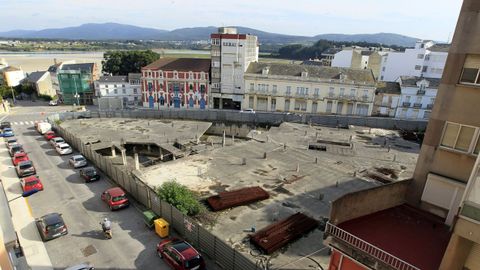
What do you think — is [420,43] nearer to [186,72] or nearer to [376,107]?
[376,107]

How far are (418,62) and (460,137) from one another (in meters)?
81.9

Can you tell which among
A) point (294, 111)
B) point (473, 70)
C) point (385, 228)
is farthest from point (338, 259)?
point (294, 111)

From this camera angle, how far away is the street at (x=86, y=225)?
18.1 meters

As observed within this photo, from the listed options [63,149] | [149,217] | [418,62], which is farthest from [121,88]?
[418,62]

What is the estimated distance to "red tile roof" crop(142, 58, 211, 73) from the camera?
6762 cm

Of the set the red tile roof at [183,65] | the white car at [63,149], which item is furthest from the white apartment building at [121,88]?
the white car at [63,149]

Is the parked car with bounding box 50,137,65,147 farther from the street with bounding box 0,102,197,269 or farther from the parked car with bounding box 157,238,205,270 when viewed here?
the parked car with bounding box 157,238,205,270

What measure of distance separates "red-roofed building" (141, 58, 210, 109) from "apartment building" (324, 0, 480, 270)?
57.2 m

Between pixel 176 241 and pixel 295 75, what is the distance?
5214 centimetres

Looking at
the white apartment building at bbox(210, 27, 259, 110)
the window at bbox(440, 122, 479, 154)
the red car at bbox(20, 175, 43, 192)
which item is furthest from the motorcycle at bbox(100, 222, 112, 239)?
the white apartment building at bbox(210, 27, 259, 110)

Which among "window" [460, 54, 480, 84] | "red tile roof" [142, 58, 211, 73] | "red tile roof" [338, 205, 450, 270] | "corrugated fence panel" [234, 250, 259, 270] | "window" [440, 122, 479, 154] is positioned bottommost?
"corrugated fence panel" [234, 250, 259, 270]

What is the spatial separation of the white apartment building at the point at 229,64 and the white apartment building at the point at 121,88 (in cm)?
2125

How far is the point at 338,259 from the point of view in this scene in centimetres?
1216

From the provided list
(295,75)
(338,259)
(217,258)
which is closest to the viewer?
(338,259)
